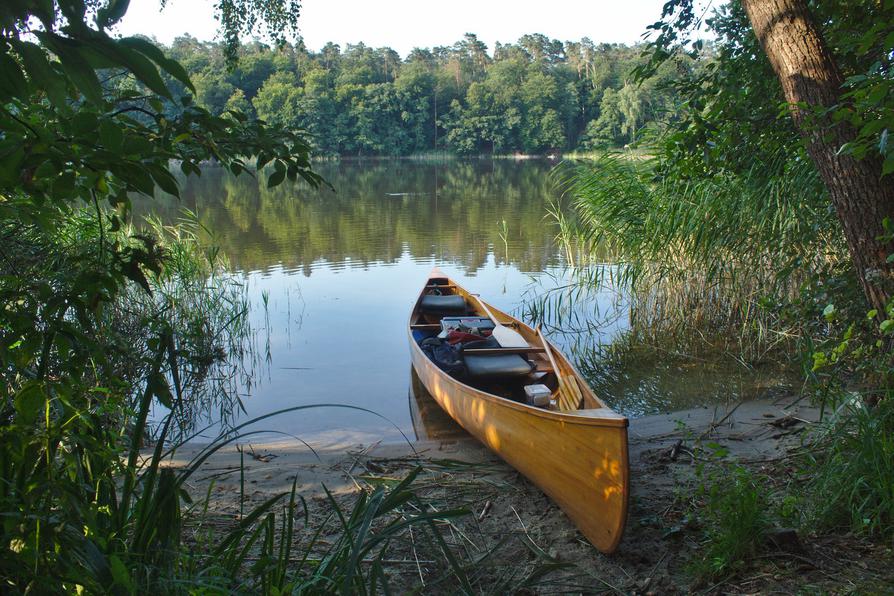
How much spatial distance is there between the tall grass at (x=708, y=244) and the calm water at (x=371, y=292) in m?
0.65

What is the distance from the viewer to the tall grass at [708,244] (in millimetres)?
6637

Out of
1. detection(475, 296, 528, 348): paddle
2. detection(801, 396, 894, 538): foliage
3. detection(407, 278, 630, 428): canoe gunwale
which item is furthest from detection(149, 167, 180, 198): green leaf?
detection(475, 296, 528, 348): paddle

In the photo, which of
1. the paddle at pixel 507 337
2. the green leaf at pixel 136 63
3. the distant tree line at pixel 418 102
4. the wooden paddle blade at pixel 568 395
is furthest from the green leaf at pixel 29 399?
the distant tree line at pixel 418 102

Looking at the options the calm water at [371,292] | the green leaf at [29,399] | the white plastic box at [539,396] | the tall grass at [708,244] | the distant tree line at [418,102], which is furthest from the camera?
the distant tree line at [418,102]

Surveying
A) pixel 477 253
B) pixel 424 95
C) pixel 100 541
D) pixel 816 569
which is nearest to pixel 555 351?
pixel 816 569

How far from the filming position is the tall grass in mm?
6637

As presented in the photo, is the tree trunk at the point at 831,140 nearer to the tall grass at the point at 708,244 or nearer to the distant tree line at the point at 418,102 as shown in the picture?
the tall grass at the point at 708,244

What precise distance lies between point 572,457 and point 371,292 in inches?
347

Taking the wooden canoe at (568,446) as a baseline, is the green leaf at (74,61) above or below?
above

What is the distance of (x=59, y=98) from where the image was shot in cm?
103

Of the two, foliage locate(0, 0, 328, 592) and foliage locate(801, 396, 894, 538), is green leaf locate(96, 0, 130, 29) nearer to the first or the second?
foliage locate(0, 0, 328, 592)

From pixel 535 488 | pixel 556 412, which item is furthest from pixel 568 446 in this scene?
pixel 535 488

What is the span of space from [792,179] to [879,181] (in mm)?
3201

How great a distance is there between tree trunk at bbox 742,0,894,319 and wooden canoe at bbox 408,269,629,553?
5.03ft
